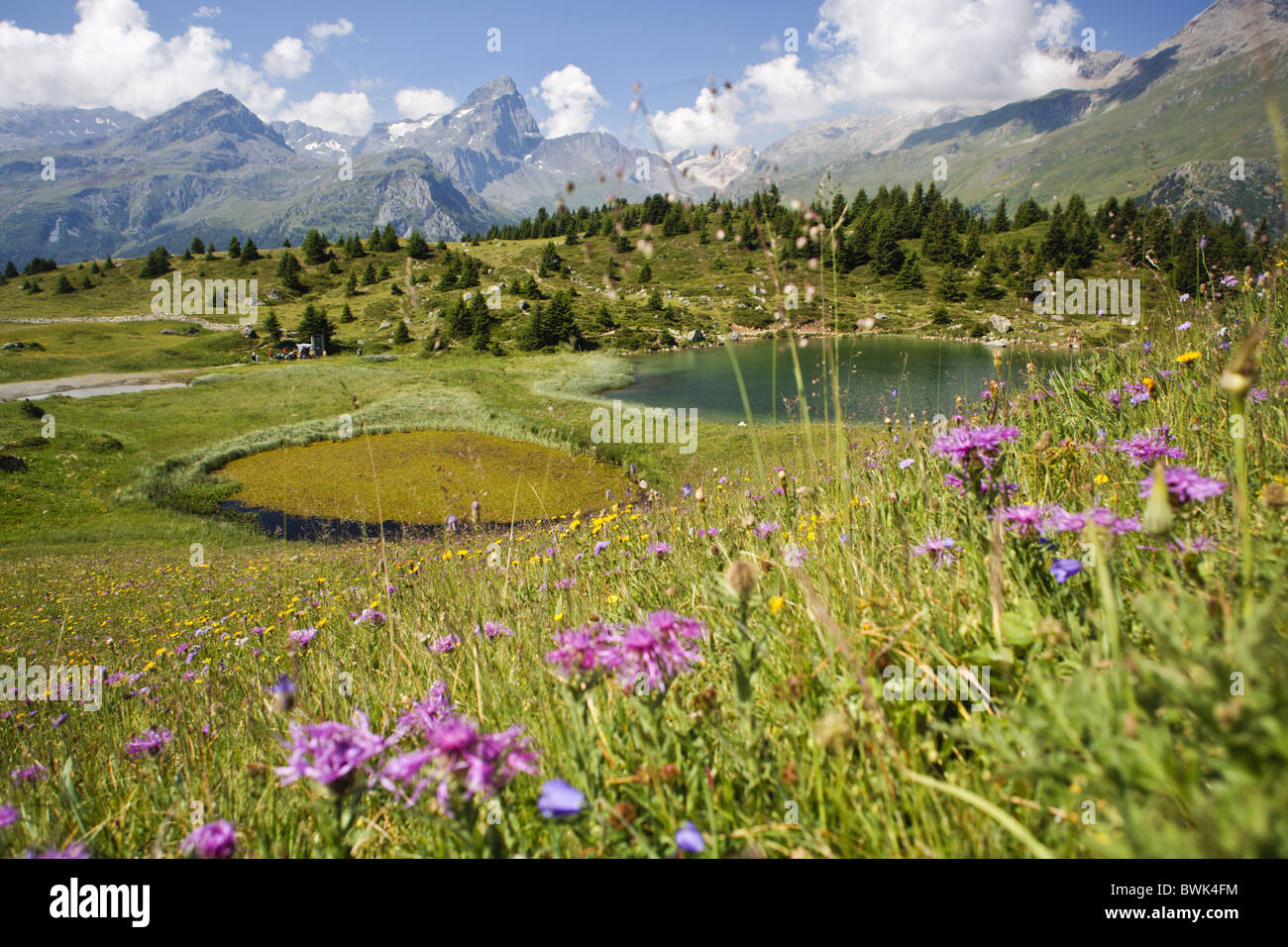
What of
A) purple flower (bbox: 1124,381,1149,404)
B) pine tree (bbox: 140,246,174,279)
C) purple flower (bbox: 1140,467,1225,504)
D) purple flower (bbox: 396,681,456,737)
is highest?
pine tree (bbox: 140,246,174,279)

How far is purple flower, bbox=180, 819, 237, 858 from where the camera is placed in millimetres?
1064

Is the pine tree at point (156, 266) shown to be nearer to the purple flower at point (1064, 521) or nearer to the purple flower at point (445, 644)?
the purple flower at point (445, 644)

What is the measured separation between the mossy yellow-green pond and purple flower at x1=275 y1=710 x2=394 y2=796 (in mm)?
11274

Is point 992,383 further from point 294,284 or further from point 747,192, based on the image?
point 294,284

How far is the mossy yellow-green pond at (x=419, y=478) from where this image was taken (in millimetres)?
15211

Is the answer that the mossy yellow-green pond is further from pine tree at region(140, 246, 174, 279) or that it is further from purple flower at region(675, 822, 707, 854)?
pine tree at region(140, 246, 174, 279)

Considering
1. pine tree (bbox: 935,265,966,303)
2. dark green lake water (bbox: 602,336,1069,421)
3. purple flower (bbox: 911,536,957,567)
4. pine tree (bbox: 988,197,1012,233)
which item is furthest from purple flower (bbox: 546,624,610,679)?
pine tree (bbox: 988,197,1012,233)

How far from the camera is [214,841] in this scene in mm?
1067

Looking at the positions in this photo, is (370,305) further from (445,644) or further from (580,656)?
(580,656)

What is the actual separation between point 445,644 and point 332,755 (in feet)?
4.21

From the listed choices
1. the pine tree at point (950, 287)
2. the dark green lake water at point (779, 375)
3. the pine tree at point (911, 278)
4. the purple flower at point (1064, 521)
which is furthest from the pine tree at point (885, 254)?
the purple flower at point (1064, 521)

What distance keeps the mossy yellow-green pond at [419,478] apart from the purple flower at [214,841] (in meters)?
11.3

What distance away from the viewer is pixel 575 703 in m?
1.25

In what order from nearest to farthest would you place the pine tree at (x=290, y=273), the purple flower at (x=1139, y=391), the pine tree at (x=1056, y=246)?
the purple flower at (x=1139, y=391), the pine tree at (x=1056, y=246), the pine tree at (x=290, y=273)
